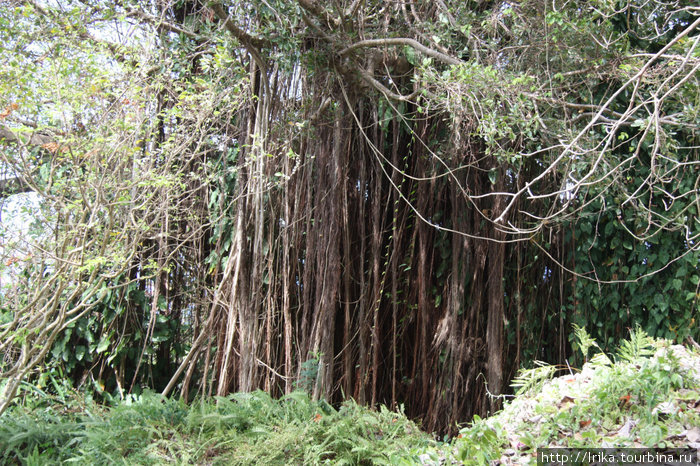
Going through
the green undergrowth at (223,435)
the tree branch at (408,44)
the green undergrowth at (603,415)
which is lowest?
the green undergrowth at (223,435)

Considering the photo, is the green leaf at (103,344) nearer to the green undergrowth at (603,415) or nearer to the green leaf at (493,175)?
the green undergrowth at (603,415)

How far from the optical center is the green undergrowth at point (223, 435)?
9.12 ft

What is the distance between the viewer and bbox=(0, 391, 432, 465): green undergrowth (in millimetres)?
2781

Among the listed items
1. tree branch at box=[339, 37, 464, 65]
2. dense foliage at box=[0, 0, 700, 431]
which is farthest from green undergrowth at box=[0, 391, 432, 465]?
tree branch at box=[339, 37, 464, 65]

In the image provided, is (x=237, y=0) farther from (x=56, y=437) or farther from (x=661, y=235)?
(x=661, y=235)

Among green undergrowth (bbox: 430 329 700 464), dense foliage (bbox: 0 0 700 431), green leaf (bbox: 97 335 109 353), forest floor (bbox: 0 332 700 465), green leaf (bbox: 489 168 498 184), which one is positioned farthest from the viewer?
green leaf (bbox: 97 335 109 353)

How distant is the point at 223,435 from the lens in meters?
2.96

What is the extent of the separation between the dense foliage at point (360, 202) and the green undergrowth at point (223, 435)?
38cm

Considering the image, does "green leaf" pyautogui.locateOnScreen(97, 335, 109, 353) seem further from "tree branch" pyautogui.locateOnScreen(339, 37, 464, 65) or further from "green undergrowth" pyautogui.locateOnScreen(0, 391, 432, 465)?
"tree branch" pyautogui.locateOnScreen(339, 37, 464, 65)

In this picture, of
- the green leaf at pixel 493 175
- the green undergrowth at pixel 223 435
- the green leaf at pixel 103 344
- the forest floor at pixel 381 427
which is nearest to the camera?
the forest floor at pixel 381 427

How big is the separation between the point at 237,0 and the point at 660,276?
3.31 metres

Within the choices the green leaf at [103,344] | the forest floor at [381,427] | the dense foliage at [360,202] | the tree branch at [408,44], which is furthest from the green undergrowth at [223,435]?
the tree branch at [408,44]

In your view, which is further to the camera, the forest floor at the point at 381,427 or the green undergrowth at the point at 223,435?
the green undergrowth at the point at 223,435

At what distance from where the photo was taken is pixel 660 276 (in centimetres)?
369
